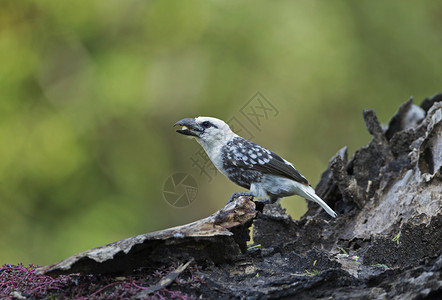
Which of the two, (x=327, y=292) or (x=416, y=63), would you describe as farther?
(x=416, y=63)

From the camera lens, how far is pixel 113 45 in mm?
7969

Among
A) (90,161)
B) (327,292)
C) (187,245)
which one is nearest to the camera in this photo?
(327,292)

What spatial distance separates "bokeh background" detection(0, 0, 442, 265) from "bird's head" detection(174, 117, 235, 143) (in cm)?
281

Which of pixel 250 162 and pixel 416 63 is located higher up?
pixel 416 63

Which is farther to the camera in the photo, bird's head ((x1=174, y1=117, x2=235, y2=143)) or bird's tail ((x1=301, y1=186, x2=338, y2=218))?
bird's head ((x1=174, y1=117, x2=235, y2=143))

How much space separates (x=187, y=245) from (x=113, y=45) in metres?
5.85

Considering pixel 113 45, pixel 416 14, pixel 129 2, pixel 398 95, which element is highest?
pixel 129 2

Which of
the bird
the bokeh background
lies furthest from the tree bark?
the bokeh background

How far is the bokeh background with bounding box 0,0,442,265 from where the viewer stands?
7445 millimetres

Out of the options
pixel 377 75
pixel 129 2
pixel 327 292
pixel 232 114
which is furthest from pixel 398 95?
pixel 327 292

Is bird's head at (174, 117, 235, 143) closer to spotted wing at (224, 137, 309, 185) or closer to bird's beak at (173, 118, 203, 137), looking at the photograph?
bird's beak at (173, 118, 203, 137)

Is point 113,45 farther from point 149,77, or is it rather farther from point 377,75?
point 377,75

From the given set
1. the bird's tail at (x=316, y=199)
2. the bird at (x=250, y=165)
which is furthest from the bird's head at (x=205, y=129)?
the bird's tail at (x=316, y=199)

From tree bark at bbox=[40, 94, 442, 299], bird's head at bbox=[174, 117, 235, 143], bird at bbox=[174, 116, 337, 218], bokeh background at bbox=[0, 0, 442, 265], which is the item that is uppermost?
bokeh background at bbox=[0, 0, 442, 265]
